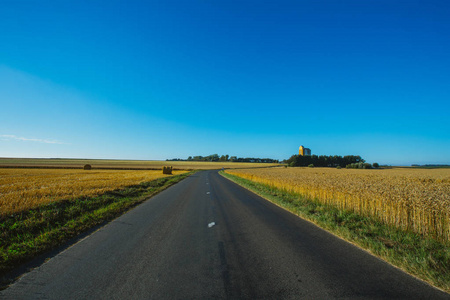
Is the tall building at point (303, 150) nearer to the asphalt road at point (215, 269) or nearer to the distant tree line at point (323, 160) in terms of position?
the distant tree line at point (323, 160)

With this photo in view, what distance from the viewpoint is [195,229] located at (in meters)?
7.24

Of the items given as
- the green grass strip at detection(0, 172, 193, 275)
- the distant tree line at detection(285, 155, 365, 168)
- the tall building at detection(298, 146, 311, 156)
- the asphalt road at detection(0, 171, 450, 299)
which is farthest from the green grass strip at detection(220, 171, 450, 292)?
the tall building at detection(298, 146, 311, 156)

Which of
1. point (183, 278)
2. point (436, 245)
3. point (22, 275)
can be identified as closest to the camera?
point (183, 278)


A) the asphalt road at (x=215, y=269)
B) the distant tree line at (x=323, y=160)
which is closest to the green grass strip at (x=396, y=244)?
the asphalt road at (x=215, y=269)

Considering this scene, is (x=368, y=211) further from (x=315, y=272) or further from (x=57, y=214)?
(x=57, y=214)

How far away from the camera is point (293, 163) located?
10588cm

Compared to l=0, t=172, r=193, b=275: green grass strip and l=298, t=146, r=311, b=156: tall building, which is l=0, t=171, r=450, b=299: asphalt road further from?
l=298, t=146, r=311, b=156: tall building

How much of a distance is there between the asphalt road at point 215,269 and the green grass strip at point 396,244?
32cm

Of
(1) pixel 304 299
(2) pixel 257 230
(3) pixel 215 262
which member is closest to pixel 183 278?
(3) pixel 215 262

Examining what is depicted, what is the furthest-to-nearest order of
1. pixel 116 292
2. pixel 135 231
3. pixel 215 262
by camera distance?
pixel 135 231 → pixel 215 262 → pixel 116 292

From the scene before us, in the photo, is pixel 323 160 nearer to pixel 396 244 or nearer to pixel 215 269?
pixel 396 244

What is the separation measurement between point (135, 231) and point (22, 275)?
301 cm

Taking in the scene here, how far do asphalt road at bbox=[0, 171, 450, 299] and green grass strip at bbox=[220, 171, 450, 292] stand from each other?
320mm

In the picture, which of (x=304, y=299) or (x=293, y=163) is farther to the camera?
(x=293, y=163)
